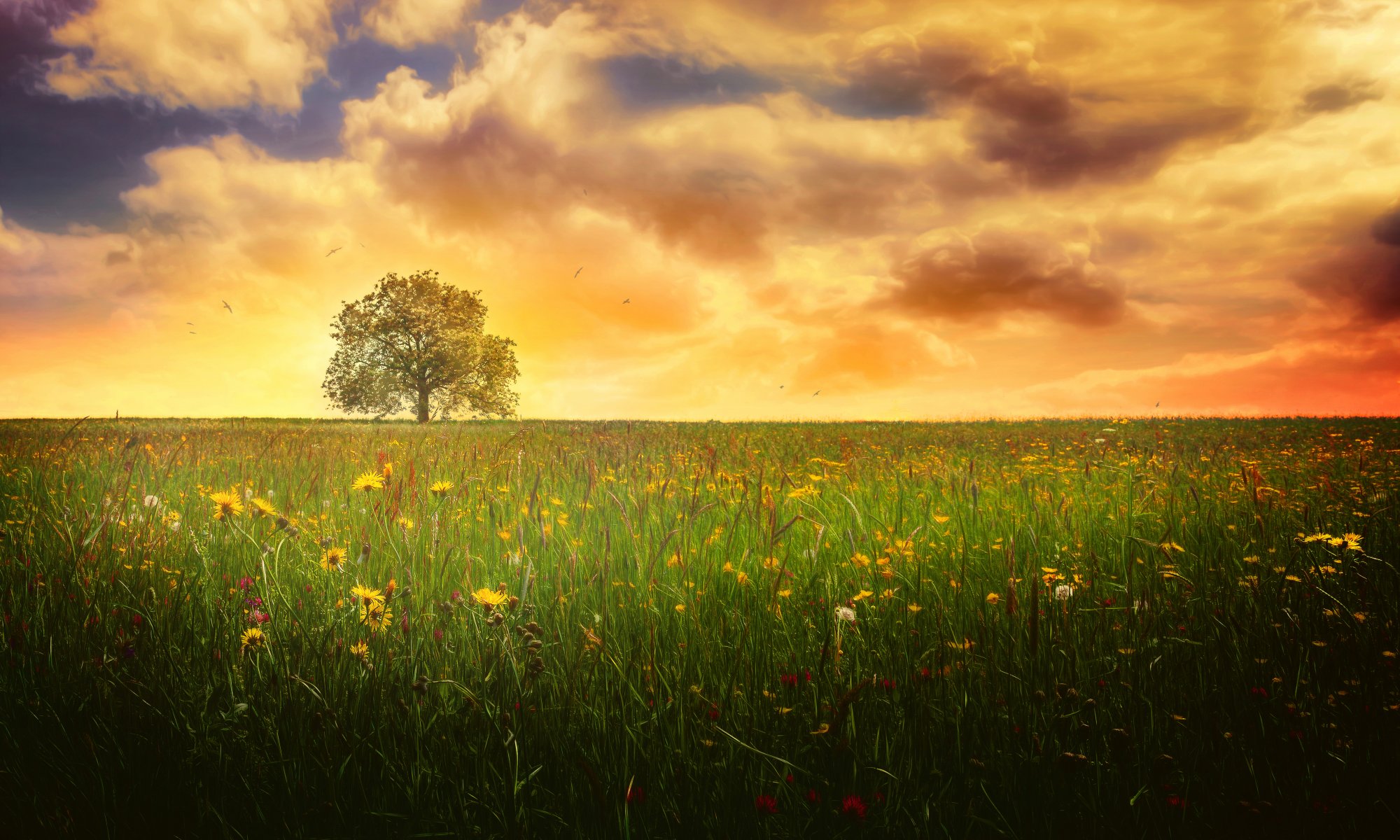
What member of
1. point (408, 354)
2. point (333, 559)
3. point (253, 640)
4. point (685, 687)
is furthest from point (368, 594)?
point (408, 354)

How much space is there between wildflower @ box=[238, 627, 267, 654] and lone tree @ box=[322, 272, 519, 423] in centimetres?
3538

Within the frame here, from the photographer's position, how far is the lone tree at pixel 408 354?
36375mm

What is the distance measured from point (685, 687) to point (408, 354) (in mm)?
38551

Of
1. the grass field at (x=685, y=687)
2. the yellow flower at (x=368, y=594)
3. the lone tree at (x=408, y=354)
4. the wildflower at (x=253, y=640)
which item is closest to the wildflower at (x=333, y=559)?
the grass field at (x=685, y=687)

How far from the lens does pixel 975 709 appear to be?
6.42 feet

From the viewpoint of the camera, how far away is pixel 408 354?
37.0 metres

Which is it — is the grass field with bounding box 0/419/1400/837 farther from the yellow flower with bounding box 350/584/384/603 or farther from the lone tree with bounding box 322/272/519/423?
the lone tree with bounding box 322/272/519/423

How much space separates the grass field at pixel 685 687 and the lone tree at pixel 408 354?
3462 cm

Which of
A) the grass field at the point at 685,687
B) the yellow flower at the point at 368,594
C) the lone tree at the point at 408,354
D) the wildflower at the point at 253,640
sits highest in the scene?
the lone tree at the point at 408,354

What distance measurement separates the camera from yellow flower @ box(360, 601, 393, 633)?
2.19 meters

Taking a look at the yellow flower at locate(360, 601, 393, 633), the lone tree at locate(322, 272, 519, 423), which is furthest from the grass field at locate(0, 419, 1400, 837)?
Result: the lone tree at locate(322, 272, 519, 423)

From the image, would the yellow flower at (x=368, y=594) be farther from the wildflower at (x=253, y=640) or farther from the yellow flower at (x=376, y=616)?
the wildflower at (x=253, y=640)

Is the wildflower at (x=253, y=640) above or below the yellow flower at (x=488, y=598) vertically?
below

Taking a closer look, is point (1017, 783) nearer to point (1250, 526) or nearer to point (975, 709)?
point (975, 709)
